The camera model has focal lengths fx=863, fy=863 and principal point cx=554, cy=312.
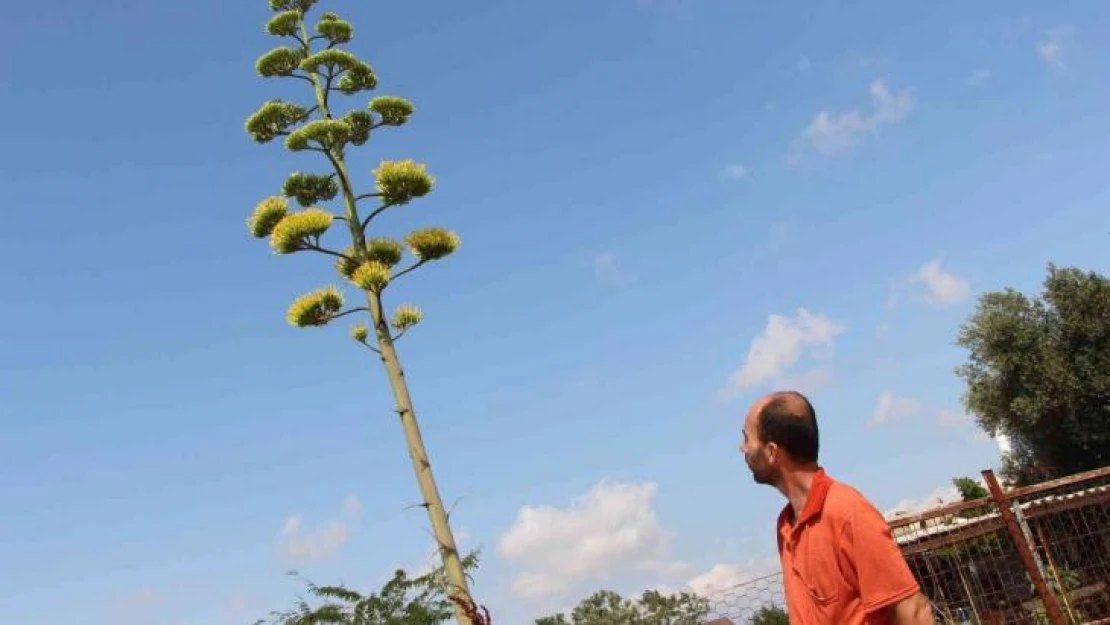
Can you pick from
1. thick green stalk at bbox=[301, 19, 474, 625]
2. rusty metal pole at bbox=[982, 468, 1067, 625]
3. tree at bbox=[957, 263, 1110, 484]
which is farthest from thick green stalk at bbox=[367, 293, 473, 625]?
tree at bbox=[957, 263, 1110, 484]

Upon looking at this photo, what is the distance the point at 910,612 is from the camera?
2.36 metres

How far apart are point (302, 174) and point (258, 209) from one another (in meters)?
0.53

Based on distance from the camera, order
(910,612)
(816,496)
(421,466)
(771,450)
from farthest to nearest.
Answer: (421,466) < (771,450) < (816,496) < (910,612)

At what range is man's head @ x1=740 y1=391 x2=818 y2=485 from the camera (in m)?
2.72

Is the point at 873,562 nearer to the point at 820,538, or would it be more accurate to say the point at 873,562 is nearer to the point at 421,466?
the point at 820,538

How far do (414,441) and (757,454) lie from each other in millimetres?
3510

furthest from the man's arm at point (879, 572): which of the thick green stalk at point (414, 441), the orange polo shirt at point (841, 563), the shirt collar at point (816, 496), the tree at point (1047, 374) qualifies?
the tree at point (1047, 374)

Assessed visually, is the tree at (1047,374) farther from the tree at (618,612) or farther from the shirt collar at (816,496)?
the shirt collar at (816,496)

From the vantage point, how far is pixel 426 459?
5.84 meters

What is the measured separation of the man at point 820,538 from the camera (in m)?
2.39

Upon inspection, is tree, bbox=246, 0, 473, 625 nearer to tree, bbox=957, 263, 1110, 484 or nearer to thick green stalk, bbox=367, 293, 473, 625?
thick green stalk, bbox=367, 293, 473, 625

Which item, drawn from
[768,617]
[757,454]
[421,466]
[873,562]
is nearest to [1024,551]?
[768,617]

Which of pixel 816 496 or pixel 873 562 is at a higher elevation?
pixel 816 496

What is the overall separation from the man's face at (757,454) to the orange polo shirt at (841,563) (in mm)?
154
